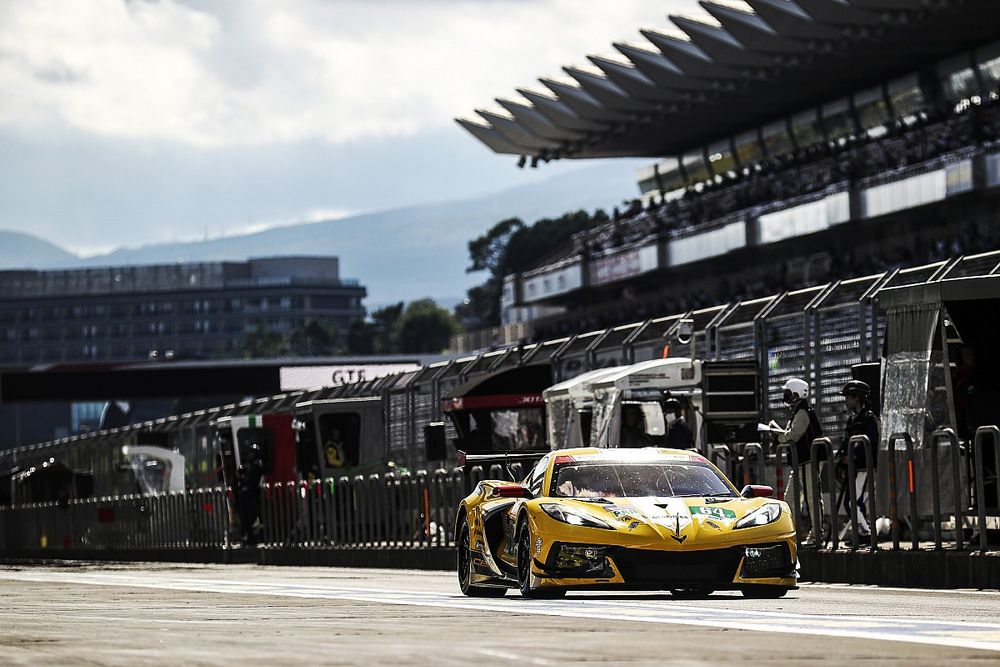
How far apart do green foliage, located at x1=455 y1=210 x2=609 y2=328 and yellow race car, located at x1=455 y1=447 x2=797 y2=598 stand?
131369mm

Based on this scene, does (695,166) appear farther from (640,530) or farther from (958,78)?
(640,530)

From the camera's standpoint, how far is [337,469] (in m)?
36.3

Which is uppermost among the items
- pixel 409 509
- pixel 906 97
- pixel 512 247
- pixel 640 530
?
pixel 512 247

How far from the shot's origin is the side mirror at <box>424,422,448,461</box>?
24.7 m

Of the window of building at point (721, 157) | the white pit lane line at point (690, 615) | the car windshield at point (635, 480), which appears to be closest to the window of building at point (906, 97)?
the window of building at point (721, 157)

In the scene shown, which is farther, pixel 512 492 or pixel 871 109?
pixel 871 109

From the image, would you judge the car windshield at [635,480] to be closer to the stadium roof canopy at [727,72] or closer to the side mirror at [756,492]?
the side mirror at [756,492]

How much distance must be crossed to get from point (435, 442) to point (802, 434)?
7313mm

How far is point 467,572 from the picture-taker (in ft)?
51.6

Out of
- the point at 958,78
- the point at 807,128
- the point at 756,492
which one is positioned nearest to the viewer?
the point at 756,492

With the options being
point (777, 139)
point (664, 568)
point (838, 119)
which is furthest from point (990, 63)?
point (664, 568)

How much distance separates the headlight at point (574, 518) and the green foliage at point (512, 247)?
434 feet

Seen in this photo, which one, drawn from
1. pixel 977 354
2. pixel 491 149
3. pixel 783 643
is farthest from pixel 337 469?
pixel 491 149

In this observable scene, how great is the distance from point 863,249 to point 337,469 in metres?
30.2
